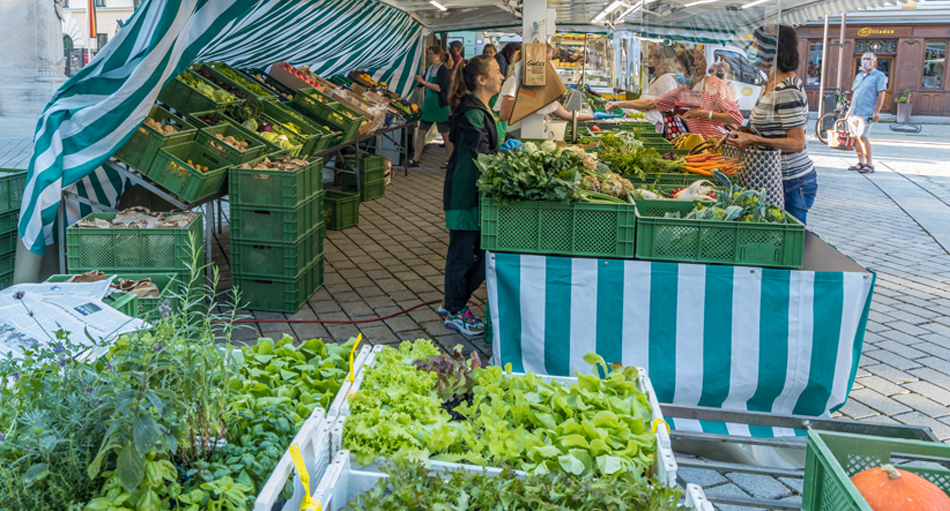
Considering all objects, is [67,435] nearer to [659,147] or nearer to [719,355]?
[719,355]

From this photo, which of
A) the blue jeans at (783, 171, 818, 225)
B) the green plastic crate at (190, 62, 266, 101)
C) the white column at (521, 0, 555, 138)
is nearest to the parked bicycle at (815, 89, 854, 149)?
the white column at (521, 0, 555, 138)

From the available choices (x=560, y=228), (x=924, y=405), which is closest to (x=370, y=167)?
(x=560, y=228)

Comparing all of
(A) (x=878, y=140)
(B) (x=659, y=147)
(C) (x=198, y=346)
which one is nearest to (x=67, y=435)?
(C) (x=198, y=346)

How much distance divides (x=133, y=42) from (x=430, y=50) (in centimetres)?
800

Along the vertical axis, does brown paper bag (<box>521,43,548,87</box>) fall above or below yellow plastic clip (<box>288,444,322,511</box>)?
above

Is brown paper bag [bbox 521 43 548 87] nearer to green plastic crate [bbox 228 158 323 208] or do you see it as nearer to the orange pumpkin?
green plastic crate [bbox 228 158 323 208]

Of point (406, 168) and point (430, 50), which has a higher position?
point (430, 50)

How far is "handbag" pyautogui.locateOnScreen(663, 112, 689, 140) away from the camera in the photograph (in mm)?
7707

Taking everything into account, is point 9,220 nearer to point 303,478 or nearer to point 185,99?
point 185,99

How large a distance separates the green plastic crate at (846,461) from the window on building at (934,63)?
29833 mm

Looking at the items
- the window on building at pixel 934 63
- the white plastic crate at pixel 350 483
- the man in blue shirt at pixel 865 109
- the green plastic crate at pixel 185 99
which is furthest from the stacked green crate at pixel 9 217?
the window on building at pixel 934 63

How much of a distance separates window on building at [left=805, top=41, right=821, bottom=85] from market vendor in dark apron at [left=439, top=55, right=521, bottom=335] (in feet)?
85.2

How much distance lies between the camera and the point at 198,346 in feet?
6.30

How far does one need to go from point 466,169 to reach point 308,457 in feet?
10.7
